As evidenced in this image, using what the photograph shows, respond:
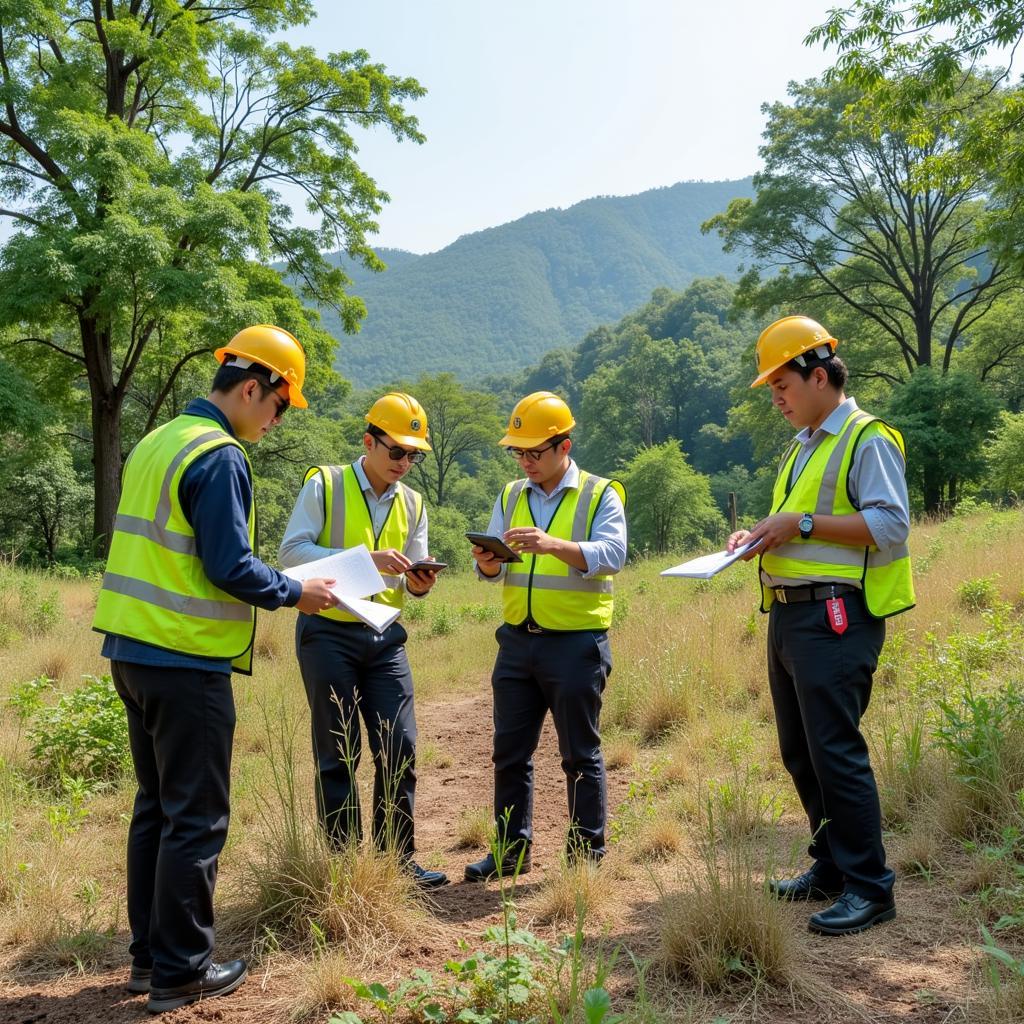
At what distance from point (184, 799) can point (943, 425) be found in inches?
1084

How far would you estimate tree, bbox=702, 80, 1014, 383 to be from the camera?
28562 millimetres

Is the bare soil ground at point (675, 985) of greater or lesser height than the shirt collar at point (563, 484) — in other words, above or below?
below

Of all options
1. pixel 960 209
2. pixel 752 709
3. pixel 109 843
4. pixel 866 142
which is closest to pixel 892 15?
pixel 752 709

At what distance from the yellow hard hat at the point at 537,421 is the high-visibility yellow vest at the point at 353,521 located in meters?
0.59

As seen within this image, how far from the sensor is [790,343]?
3551 millimetres

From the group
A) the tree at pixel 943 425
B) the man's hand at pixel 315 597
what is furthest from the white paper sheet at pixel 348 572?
the tree at pixel 943 425

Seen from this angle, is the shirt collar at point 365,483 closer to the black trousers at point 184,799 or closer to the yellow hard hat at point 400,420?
the yellow hard hat at point 400,420

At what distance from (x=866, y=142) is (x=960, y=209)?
15.4 feet

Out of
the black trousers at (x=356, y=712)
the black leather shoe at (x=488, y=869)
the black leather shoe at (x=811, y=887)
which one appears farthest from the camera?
the black leather shoe at (x=488, y=869)

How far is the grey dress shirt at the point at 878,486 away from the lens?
3285 millimetres

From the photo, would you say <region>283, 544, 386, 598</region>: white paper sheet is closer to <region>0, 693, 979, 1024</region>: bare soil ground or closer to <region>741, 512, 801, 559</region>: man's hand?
<region>0, 693, 979, 1024</region>: bare soil ground

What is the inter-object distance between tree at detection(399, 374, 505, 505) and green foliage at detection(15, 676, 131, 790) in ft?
177

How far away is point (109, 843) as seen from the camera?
4.66 metres

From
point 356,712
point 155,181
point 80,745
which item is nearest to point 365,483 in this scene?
point 356,712
